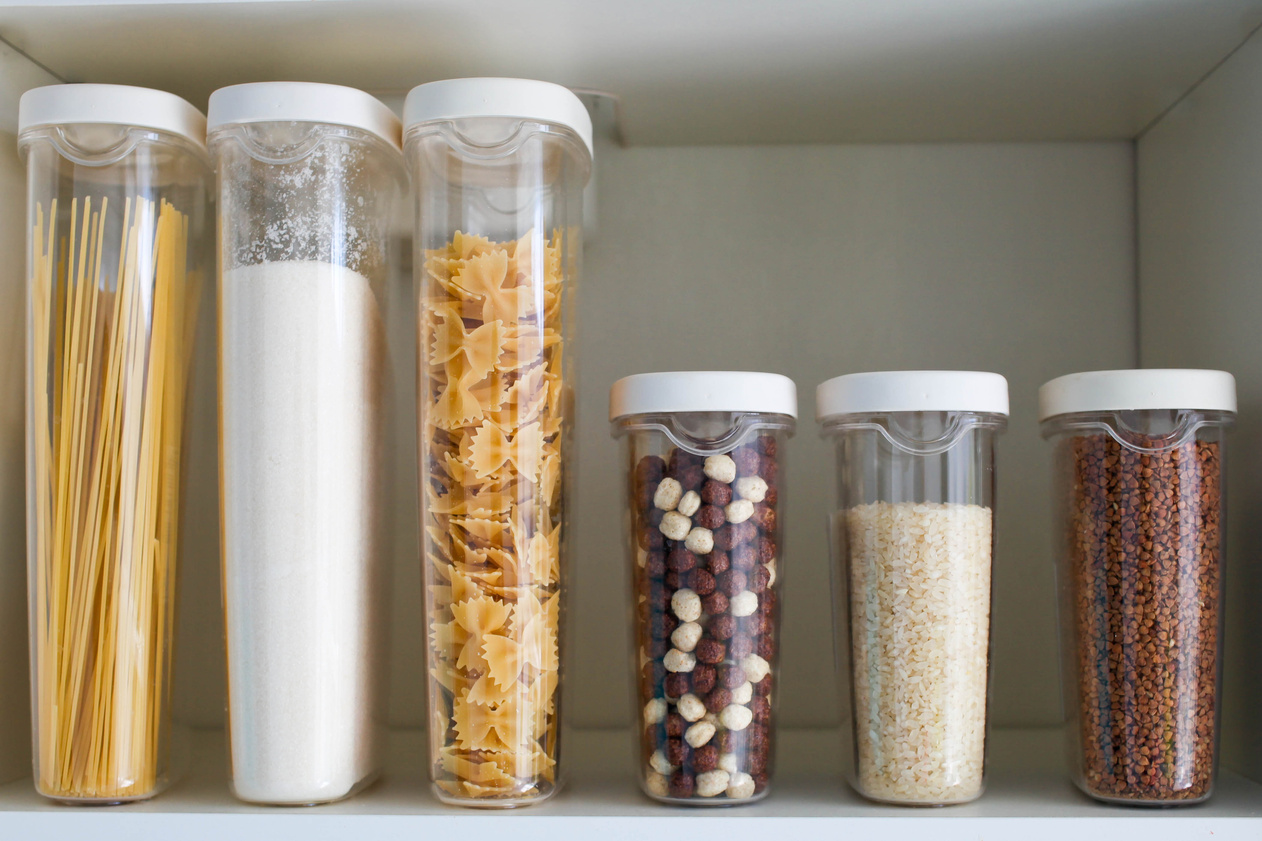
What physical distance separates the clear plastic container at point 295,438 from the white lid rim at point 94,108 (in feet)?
0.15

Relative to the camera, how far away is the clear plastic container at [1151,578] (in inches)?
22.6

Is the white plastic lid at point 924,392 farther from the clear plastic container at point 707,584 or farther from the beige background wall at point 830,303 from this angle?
the beige background wall at point 830,303

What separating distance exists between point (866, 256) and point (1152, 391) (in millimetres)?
338

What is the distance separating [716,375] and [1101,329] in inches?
18.6

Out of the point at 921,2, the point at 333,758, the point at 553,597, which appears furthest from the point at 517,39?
the point at 333,758

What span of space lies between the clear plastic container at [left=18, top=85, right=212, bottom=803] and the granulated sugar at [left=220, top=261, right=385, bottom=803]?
0.06 metres

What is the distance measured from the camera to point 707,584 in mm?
575

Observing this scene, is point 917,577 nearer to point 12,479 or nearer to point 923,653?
point 923,653

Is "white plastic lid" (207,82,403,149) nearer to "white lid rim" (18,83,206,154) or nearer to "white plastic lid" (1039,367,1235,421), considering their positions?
"white lid rim" (18,83,206,154)

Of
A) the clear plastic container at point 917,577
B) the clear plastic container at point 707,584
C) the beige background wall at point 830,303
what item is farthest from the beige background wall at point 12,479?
the clear plastic container at point 917,577

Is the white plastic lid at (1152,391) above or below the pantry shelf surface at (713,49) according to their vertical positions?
below

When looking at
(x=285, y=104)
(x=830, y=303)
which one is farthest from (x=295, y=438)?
(x=830, y=303)

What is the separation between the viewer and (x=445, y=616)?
0.59m

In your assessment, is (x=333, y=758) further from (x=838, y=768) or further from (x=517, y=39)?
(x=517, y=39)
